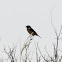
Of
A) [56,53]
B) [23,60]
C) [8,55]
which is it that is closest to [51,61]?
[56,53]

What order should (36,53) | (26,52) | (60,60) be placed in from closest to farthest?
(60,60)
(26,52)
(36,53)

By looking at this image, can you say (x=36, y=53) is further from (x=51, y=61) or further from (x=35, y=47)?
(x=51, y=61)

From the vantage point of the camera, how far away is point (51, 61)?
4609 mm

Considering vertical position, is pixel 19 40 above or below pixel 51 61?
above

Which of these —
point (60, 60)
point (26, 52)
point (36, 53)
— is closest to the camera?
point (60, 60)

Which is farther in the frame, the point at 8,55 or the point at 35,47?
the point at 35,47

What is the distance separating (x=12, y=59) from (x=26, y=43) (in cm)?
42

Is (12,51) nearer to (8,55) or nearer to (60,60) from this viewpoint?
(8,55)

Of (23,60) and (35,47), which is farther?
(35,47)

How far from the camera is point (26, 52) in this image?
4660 millimetres

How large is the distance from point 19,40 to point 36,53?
1.50 ft

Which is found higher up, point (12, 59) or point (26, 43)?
point (26, 43)

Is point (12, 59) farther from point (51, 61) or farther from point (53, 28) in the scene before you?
point (53, 28)

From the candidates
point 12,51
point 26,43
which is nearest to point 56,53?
point 26,43
